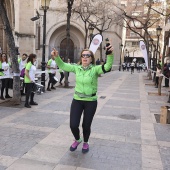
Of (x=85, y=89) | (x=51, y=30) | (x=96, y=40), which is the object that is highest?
(x=51, y=30)

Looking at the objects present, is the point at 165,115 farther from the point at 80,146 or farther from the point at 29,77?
the point at 29,77

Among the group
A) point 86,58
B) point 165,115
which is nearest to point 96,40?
point 165,115

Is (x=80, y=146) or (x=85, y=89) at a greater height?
(x=85, y=89)

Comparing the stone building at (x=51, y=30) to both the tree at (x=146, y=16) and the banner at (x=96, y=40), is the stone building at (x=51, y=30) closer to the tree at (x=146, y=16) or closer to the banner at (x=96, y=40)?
the tree at (x=146, y=16)

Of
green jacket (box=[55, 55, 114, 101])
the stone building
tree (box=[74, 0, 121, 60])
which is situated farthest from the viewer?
the stone building

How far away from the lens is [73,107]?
4711 mm

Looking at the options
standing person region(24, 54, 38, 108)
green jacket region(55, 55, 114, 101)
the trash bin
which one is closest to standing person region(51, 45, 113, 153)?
green jacket region(55, 55, 114, 101)

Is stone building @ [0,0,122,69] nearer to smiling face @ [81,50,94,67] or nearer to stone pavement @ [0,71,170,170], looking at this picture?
stone pavement @ [0,71,170,170]

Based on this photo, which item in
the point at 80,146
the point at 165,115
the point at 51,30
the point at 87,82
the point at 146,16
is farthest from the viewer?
the point at 51,30

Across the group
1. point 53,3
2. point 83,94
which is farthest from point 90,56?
point 53,3

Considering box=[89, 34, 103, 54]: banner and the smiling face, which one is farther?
box=[89, 34, 103, 54]: banner

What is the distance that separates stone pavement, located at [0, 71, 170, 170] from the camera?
4461mm

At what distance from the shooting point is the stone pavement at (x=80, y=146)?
446 centimetres

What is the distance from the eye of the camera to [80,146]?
208 inches
